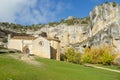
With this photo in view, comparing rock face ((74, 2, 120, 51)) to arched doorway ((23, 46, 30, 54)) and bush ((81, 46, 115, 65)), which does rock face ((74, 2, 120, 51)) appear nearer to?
bush ((81, 46, 115, 65))

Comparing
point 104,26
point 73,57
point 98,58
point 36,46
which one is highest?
point 104,26

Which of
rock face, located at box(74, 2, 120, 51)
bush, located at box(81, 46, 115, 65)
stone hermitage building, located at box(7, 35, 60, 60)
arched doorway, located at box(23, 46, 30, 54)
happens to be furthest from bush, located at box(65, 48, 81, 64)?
rock face, located at box(74, 2, 120, 51)

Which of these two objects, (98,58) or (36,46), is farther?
(98,58)

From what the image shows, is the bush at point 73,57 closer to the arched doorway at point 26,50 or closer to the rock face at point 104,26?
the arched doorway at point 26,50

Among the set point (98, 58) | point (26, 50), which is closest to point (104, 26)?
point (98, 58)

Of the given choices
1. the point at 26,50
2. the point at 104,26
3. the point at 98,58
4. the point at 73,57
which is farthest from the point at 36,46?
the point at 104,26

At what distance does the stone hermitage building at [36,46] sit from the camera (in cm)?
8981

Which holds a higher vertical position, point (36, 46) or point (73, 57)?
point (36, 46)

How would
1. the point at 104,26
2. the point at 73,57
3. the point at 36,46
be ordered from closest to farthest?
the point at 36,46
the point at 73,57
the point at 104,26

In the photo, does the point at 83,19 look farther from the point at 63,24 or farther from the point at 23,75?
the point at 23,75

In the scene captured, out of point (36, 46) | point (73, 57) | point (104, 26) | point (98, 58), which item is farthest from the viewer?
point (104, 26)

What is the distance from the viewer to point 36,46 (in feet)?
297

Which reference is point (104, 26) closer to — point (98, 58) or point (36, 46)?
point (98, 58)

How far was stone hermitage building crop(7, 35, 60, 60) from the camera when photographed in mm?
89812
